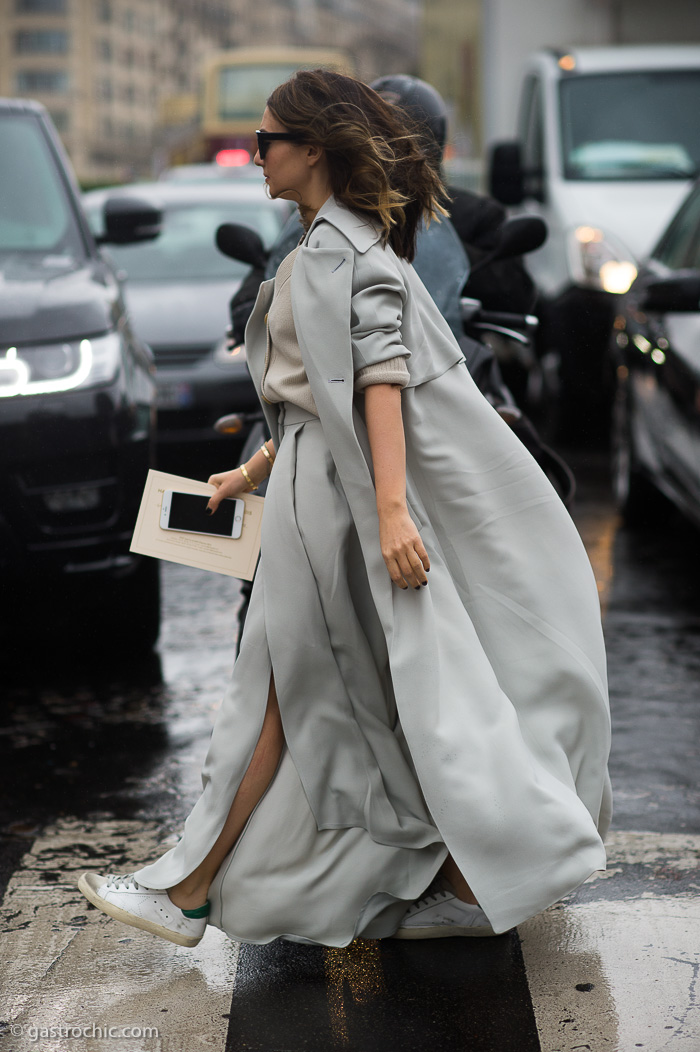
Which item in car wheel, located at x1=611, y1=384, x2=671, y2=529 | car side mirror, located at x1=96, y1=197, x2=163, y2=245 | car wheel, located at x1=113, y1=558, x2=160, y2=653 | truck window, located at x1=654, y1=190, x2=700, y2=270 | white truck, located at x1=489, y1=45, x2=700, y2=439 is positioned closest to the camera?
car wheel, located at x1=113, y1=558, x2=160, y2=653

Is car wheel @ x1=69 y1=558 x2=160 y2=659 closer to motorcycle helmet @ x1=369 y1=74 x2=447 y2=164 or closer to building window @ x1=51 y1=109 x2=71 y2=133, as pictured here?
motorcycle helmet @ x1=369 y1=74 x2=447 y2=164

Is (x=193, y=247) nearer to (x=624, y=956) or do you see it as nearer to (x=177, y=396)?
(x=177, y=396)

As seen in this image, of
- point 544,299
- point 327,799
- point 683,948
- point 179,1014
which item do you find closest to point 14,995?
point 179,1014

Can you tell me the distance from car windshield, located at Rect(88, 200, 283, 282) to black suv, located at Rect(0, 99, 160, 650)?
3.52m

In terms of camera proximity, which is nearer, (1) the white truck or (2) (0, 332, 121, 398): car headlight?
(2) (0, 332, 121, 398): car headlight

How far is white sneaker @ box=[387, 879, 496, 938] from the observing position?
309 cm

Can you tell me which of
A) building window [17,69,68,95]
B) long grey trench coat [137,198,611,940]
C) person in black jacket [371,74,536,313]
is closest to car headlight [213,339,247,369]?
person in black jacket [371,74,536,313]

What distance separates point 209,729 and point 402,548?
6.42 feet

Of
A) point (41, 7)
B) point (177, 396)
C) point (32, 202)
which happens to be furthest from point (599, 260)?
point (41, 7)

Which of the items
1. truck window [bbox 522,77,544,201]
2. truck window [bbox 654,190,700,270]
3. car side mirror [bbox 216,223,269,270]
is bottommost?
truck window [bbox 522,77,544,201]

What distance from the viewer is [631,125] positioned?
9.94 metres

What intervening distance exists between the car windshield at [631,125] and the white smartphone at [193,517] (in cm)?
709

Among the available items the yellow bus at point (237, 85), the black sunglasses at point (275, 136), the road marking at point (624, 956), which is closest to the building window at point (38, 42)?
the yellow bus at point (237, 85)

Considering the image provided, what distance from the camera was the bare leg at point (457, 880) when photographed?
3064 mm
